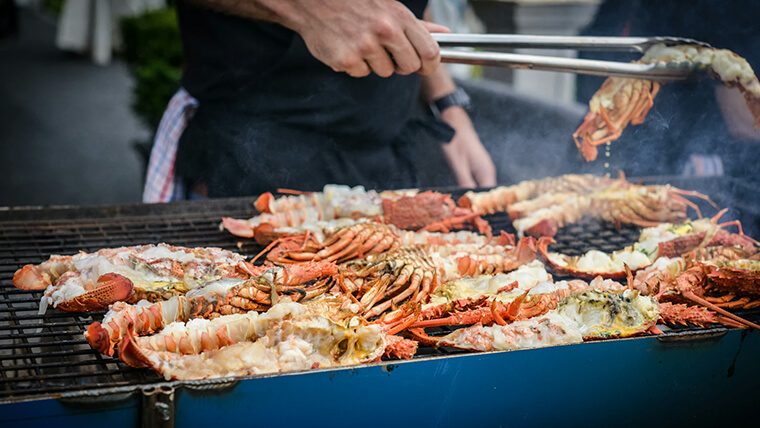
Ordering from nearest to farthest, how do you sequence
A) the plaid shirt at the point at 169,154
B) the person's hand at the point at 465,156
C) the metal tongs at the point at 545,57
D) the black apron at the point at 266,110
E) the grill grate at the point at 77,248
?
the grill grate at the point at 77,248 → the metal tongs at the point at 545,57 → the black apron at the point at 266,110 → the plaid shirt at the point at 169,154 → the person's hand at the point at 465,156

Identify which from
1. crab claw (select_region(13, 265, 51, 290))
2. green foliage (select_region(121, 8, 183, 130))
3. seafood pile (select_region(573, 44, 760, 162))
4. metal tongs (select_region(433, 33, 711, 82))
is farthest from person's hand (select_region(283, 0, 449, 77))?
green foliage (select_region(121, 8, 183, 130))

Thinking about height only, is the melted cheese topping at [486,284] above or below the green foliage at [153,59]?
above

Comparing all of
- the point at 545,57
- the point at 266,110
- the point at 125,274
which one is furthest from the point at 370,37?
the point at 125,274

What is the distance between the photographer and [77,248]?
2855 millimetres

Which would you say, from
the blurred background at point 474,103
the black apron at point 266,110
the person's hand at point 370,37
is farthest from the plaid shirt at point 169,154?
the blurred background at point 474,103

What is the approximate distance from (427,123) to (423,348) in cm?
254

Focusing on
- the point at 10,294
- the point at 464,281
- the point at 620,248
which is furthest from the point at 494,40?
the point at 10,294

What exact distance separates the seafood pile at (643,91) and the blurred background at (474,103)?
1.23ft

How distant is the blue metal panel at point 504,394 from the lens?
1736 mm

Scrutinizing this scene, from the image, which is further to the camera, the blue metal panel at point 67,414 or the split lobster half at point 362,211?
the split lobster half at point 362,211

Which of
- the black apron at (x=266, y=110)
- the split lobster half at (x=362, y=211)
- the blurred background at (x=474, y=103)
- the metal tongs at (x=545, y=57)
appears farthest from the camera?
the blurred background at (x=474, y=103)

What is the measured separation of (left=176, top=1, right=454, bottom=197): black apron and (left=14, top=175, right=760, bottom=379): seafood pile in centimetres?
55

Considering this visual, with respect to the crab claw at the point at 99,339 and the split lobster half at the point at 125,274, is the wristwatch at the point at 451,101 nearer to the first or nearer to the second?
the split lobster half at the point at 125,274

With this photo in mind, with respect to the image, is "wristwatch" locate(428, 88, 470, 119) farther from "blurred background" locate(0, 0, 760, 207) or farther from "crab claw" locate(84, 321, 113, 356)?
"crab claw" locate(84, 321, 113, 356)
